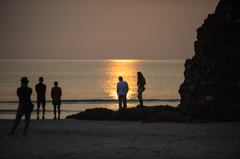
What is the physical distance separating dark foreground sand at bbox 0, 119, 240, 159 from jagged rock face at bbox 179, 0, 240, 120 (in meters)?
1.28

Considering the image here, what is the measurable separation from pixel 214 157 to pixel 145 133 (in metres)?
4.19

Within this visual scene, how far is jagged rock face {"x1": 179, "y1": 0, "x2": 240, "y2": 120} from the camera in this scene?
13.9 m

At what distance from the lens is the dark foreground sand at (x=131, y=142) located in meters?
7.65

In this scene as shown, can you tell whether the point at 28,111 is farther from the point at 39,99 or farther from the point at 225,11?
the point at 225,11

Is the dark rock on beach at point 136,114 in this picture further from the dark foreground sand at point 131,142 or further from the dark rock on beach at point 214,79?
the dark foreground sand at point 131,142

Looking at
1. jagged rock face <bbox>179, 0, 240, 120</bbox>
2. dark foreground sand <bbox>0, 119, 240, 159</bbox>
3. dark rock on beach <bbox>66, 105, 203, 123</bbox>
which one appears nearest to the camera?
dark foreground sand <bbox>0, 119, 240, 159</bbox>

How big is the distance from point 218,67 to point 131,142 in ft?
23.3

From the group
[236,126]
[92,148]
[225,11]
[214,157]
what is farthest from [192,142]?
[225,11]

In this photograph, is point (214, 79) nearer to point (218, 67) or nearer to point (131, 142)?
point (218, 67)

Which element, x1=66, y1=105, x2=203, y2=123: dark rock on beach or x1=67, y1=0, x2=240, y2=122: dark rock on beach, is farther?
x1=66, y1=105, x2=203, y2=123: dark rock on beach

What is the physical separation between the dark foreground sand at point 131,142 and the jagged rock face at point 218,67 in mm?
1281

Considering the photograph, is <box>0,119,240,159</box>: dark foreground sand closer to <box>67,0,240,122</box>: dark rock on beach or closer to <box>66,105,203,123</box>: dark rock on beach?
<box>67,0,240,122</box>: dark rock on beach

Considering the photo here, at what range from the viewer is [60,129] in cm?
1222

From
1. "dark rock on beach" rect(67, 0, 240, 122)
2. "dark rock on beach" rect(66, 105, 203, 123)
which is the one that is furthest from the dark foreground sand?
"dark rock on beach" rect(66, 105, 203, 123)
